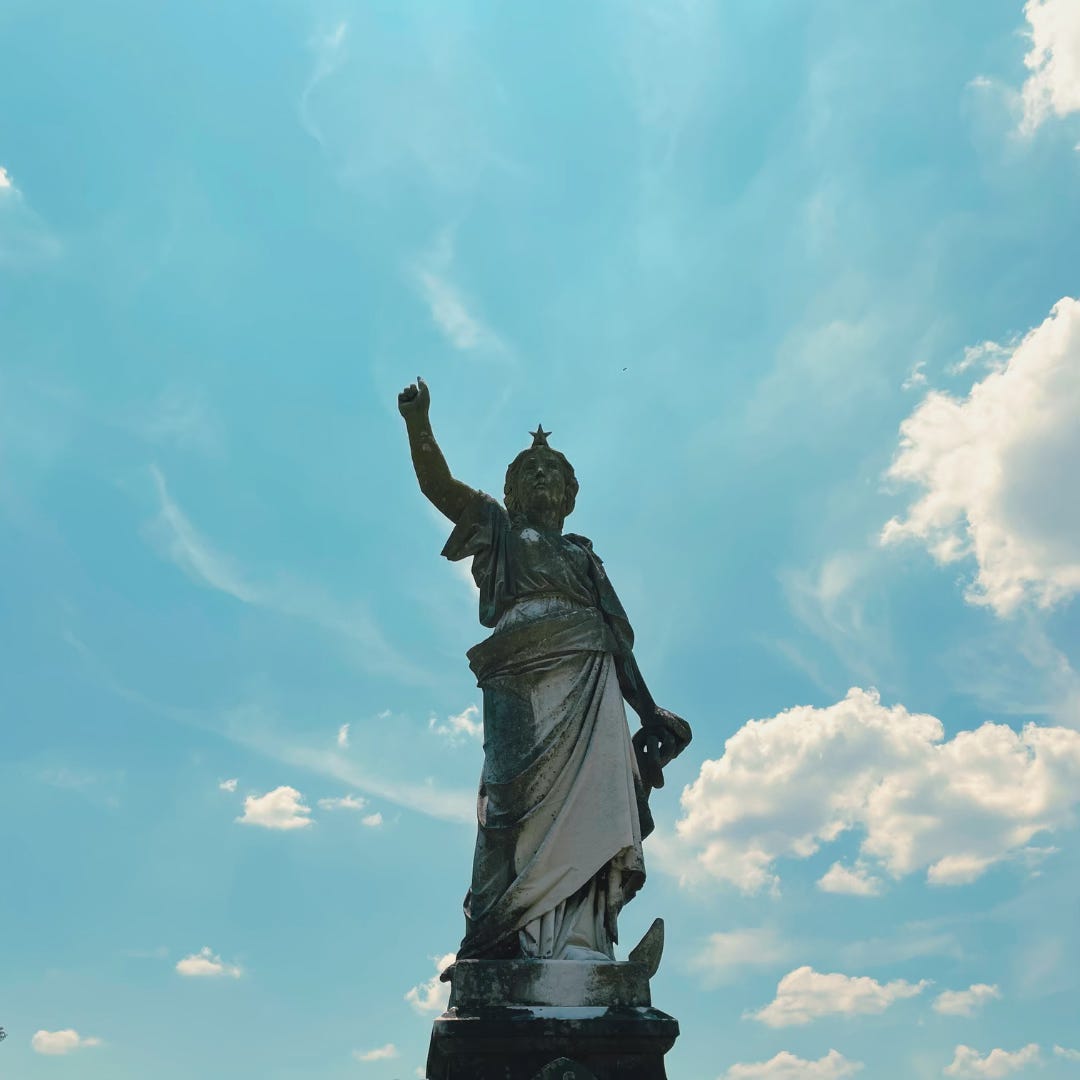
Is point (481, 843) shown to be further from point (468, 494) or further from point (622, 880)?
point (468, 494)

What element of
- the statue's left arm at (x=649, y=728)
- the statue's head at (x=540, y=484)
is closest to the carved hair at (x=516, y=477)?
the statue's head at (x=540, y=484)

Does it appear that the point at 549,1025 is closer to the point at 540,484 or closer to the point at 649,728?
the point at 649,728

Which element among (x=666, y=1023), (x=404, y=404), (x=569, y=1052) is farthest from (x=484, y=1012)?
(x=404, y=404)

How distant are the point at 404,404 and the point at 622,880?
4.69 meters

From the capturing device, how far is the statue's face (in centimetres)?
1145

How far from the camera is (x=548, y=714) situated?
10.0m

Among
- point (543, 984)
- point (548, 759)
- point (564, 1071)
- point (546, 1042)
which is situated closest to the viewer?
point (564, 1071)

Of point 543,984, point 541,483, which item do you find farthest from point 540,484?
point 543,984

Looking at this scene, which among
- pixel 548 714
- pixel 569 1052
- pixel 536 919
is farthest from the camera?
pixel 548 714

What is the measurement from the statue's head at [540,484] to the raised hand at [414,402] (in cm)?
124

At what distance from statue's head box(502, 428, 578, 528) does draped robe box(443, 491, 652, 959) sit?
0.44 meters

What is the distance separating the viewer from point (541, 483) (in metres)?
11.5

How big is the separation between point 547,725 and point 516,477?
281cm

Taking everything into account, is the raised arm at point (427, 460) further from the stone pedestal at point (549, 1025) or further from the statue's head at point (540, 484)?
the stone pedestal at point (549, 1025)
